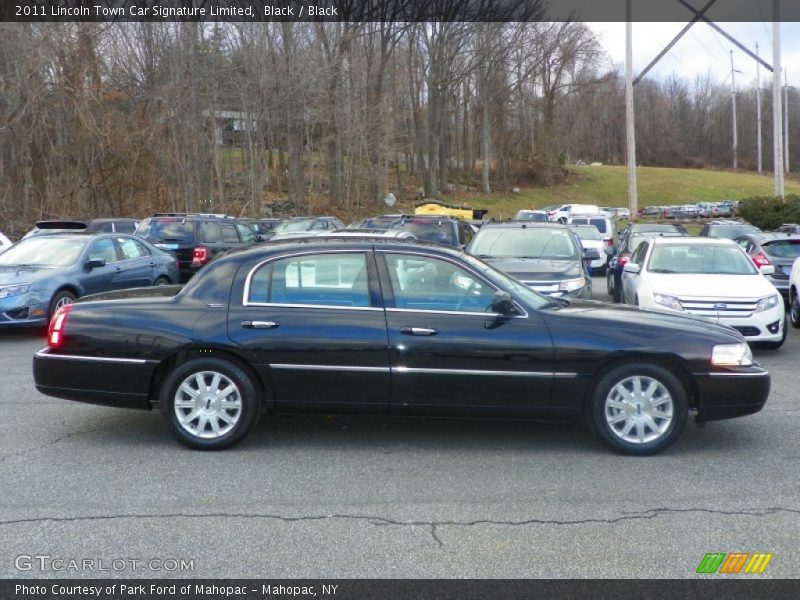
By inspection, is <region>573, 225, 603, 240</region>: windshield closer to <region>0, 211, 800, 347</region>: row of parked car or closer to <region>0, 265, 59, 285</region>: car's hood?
<region>0, 211, 800, 347</region>: row of parked car

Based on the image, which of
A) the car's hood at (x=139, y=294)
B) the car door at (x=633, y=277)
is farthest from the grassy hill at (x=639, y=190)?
the car's hood at (x=139, y=294)

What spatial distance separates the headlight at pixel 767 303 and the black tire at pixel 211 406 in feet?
22.8

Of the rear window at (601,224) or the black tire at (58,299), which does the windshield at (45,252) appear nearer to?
the black tire at (58,299)

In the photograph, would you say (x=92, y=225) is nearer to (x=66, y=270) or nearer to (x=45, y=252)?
(x=45, y=252)

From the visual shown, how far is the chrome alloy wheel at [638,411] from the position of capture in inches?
239

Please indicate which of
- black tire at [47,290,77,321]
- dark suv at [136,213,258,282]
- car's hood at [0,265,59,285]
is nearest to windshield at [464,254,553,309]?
black tire at [47,290,77,321]

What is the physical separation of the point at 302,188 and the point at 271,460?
42.3 m

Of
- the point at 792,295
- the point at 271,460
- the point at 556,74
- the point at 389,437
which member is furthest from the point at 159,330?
the point at 556,74

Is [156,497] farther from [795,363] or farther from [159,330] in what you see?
[795,363]

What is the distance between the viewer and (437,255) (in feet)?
20.9

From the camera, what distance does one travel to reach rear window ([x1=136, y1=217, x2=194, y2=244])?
738 inches

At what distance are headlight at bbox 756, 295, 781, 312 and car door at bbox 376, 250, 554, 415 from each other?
17.7 feet

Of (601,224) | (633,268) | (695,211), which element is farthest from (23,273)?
(695,211)

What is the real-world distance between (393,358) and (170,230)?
14.0 m
